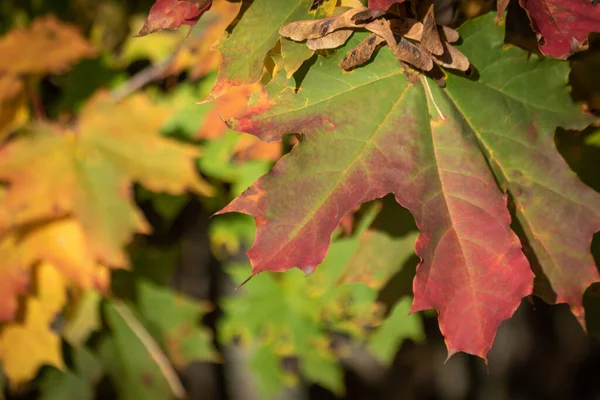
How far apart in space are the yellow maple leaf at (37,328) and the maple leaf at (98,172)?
22 cm

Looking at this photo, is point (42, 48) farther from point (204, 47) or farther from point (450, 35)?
point (450, 35)

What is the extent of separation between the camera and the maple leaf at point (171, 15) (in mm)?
760

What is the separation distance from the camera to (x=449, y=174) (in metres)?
0.75

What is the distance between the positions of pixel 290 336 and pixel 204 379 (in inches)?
33.1

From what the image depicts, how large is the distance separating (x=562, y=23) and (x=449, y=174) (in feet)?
0.75

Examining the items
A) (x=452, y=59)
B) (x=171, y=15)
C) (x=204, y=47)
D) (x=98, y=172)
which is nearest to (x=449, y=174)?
(x=452, y=59)

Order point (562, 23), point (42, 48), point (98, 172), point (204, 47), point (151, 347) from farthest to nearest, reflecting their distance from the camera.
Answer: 1. point (151, 347)
2. point (204, 47)
3. point (42, 48)
4. point (98, 172)
5. point (562, 23)

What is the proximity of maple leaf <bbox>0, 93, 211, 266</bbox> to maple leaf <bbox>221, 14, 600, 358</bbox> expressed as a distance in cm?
60

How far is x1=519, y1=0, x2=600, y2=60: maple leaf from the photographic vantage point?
0.71 metres

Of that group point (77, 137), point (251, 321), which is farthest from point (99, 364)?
point (77, 137)

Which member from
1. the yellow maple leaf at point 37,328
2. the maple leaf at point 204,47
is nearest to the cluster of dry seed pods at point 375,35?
the maple leaf at point 204,47

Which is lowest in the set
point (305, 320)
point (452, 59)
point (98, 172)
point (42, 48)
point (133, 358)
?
point (305, 320)

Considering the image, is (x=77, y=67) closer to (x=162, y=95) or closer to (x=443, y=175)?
(x=162, y=95)

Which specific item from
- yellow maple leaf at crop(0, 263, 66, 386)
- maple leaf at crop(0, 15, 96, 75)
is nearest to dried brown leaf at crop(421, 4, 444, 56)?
maple leaf at crop(0, 15, 96, 75)
